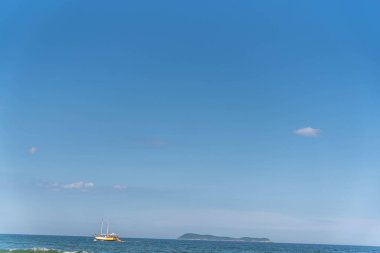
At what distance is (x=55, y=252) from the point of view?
67688mm

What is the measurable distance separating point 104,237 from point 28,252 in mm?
136808

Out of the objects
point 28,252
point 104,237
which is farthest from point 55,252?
point 104,237

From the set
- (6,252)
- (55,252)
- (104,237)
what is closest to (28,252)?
(6,252)

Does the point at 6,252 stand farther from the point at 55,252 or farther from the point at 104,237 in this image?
the point at 104,237

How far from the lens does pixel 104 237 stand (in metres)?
193

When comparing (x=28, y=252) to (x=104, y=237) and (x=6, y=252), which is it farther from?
(x=104, y=237)

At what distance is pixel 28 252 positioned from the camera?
6003 centimetres

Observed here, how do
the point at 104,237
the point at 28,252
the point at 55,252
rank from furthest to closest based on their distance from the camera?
the point at 104,237, the point at 55,252, the point at 28,252

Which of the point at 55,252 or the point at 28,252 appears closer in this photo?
the point at 28,252

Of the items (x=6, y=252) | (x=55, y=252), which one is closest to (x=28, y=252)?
(x=6, y=252)

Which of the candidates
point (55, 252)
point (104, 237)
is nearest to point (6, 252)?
point (55, 252)

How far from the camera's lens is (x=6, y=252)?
6097cm

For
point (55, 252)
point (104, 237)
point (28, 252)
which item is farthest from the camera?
point (104, 237)

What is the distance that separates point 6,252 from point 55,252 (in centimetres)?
810
